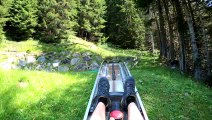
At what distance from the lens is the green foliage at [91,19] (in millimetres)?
49125

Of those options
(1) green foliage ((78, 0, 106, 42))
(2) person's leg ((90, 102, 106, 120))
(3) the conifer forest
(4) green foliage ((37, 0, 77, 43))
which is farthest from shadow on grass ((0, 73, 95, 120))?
(1) green foliage ((78, 0, 106, 42))

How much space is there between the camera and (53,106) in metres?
7.63

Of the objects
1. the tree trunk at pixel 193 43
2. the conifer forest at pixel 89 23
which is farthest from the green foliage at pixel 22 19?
the tree trunk at pixel 193 43

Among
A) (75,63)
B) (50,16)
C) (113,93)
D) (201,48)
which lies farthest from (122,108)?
(50,16)

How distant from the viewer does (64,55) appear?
37.4 m

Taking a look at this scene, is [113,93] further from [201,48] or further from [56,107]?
[201,48]

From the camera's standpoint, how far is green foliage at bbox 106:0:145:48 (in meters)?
52.1

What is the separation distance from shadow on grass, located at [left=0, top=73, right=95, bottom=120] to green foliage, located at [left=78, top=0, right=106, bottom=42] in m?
40.5

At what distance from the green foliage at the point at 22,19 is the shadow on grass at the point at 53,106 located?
110 ft

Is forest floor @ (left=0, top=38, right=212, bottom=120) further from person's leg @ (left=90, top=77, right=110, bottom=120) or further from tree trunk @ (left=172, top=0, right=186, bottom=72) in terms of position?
tree trunk @ (left=172, top=0, right=186, bottom=72)

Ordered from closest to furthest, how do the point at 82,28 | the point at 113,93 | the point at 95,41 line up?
the point at 113,93 → the point at 82,28 → the point at 95,41

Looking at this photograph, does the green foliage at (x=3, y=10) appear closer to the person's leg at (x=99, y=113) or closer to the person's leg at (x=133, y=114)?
the person's leg at (x=99, y=113)

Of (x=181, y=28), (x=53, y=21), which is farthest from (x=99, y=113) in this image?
(x=53, y=21)

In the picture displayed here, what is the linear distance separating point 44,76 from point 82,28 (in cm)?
3976
